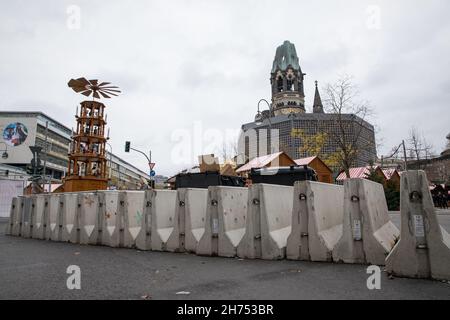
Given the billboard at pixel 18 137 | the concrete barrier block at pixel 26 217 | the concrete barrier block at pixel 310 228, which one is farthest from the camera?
the billboard at pixel 18 137

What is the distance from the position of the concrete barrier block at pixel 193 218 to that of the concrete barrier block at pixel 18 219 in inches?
324

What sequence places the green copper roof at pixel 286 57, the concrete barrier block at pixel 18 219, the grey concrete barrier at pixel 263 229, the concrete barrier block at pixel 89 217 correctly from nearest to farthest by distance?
the grey concrete barrier at pixel 263 229, the concrete barrier block at pixel 89 217, the concrete barrier block at pixel 18 219, the green copper roof at pixel 286 57

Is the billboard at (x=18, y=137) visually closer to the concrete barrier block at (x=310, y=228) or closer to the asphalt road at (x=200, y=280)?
the asphalt road at (x=200, y=280)

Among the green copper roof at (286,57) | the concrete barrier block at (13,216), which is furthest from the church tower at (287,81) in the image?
the concrete barrier block at (13,216)

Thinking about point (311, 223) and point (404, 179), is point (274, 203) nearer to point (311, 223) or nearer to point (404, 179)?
point (311, 223)

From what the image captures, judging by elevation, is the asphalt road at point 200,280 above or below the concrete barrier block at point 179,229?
below

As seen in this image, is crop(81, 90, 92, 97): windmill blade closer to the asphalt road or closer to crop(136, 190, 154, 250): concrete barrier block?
crop(136, 190, 154, 250): concrete barrier block

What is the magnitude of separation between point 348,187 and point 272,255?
166 cm

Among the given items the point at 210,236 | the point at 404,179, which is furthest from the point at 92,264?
the point at 404,179

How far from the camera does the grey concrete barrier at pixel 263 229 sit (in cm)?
525

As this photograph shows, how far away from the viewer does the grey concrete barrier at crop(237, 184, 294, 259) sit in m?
5.25

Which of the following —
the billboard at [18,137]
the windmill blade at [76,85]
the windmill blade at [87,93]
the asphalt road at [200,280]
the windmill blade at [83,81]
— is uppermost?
the billboard at [18,137]

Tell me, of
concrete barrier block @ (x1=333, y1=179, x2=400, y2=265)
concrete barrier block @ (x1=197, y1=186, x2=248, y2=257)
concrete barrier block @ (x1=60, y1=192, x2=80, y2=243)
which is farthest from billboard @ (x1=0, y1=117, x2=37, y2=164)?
concrete barrier block @ (x1=333, y1=179, x2=400, y2=265)
